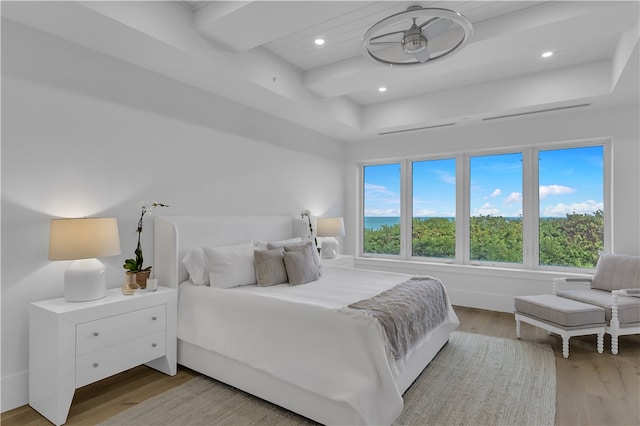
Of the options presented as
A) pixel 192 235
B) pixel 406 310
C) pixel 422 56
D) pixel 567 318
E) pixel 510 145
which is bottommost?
pixel 567 318

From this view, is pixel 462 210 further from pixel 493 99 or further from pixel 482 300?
pixel 493 99

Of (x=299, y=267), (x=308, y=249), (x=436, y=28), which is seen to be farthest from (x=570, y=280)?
(x=436, y=28)

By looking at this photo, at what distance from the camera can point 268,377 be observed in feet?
7.82

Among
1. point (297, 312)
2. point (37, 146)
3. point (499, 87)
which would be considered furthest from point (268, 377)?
point (499, 87)

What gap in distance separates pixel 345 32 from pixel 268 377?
9.49ft

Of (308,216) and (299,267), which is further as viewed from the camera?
(308,216)

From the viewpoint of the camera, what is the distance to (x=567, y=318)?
10.3 feet

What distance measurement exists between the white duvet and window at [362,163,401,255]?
2.89 metres

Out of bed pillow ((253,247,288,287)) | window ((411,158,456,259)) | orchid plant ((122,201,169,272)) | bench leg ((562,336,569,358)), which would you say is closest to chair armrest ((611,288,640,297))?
bench leg ((562,336,569,358))

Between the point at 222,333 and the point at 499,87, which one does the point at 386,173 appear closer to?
the point at 499,87

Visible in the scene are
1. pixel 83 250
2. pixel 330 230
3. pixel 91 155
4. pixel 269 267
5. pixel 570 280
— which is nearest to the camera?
pixel 83 250

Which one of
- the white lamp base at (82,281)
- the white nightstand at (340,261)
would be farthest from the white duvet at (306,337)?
the white nightstand at (340,261)

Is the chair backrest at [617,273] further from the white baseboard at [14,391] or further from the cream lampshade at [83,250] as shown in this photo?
the white baseboard at [14,391]

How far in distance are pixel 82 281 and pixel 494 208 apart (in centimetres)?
493
